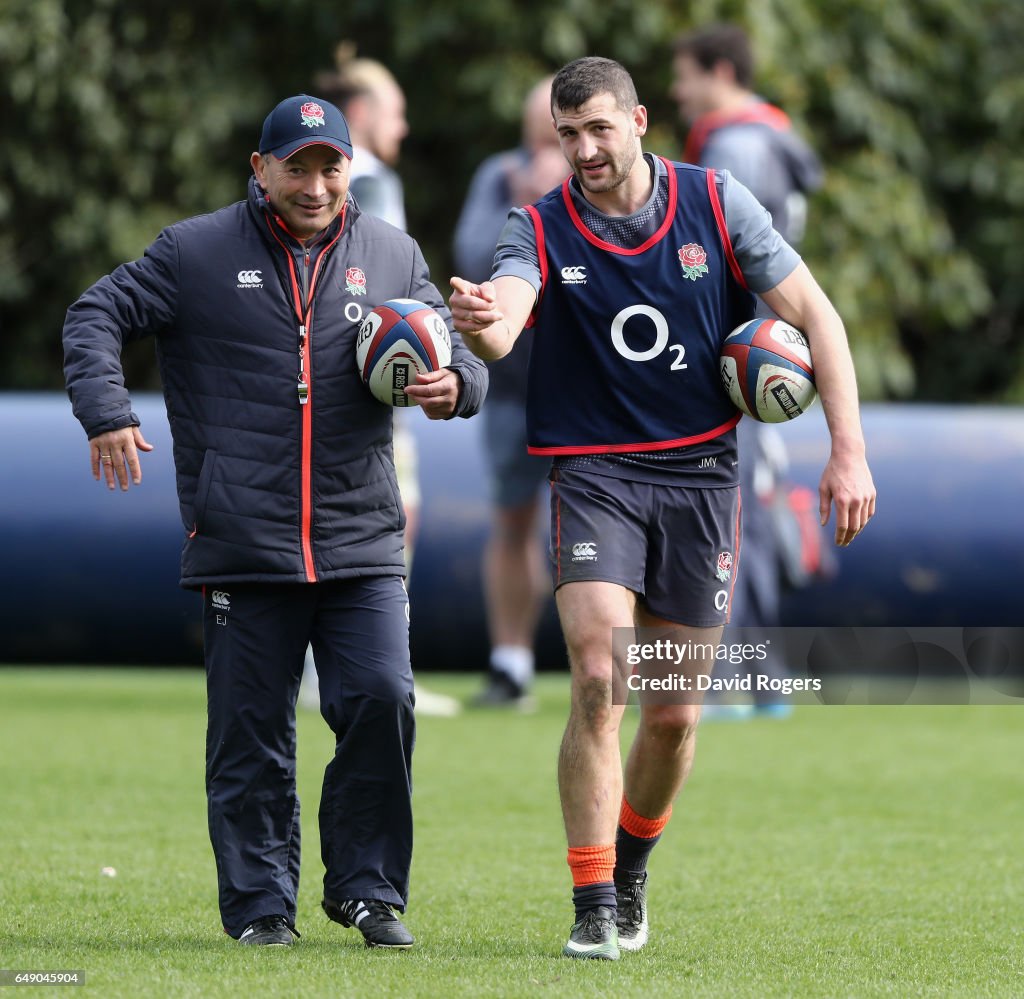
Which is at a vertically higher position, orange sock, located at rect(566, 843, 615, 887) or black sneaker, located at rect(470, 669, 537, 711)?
orange sock, located at rect(566, 843, 615, 887)

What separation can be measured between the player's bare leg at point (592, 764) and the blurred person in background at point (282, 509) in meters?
0.45

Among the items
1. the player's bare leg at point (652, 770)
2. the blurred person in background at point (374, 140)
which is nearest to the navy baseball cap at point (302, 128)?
the player's bare leg at point (652, 770)

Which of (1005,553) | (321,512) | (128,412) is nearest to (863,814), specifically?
(321,512)

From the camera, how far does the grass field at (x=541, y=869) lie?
4.50 m

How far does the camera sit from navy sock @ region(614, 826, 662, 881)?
518cm

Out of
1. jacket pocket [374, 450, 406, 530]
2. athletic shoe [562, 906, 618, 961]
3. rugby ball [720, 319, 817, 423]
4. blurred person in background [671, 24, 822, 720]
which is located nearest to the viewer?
athletic shoe [562, 906, 618, 961]

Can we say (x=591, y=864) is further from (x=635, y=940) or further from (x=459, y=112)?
(x=459, y=112)

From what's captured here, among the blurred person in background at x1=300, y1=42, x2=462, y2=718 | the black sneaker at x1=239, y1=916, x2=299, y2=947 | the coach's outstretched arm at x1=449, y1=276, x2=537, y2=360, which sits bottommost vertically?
the black sneaker at x1=239, y1=916, x2=299, y2=947

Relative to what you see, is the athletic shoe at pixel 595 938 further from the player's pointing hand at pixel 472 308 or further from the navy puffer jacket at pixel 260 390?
the player's pointing hand at pixel 472 308

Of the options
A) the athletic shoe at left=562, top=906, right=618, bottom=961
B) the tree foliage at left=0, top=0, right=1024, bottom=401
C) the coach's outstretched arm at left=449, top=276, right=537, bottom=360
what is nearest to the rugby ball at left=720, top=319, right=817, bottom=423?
the coach's outstretched arm at left=449, top=276, right=537, bottom=360

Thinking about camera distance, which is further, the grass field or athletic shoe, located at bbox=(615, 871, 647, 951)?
athletic shoe, located at bbox=(615, 871, 647, 951)

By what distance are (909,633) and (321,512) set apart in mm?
7107

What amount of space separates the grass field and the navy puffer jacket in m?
0.98

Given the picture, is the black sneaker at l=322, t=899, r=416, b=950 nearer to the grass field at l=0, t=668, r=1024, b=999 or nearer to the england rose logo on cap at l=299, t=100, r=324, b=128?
the grass field at l=0, t=668, r=1024, b=999
